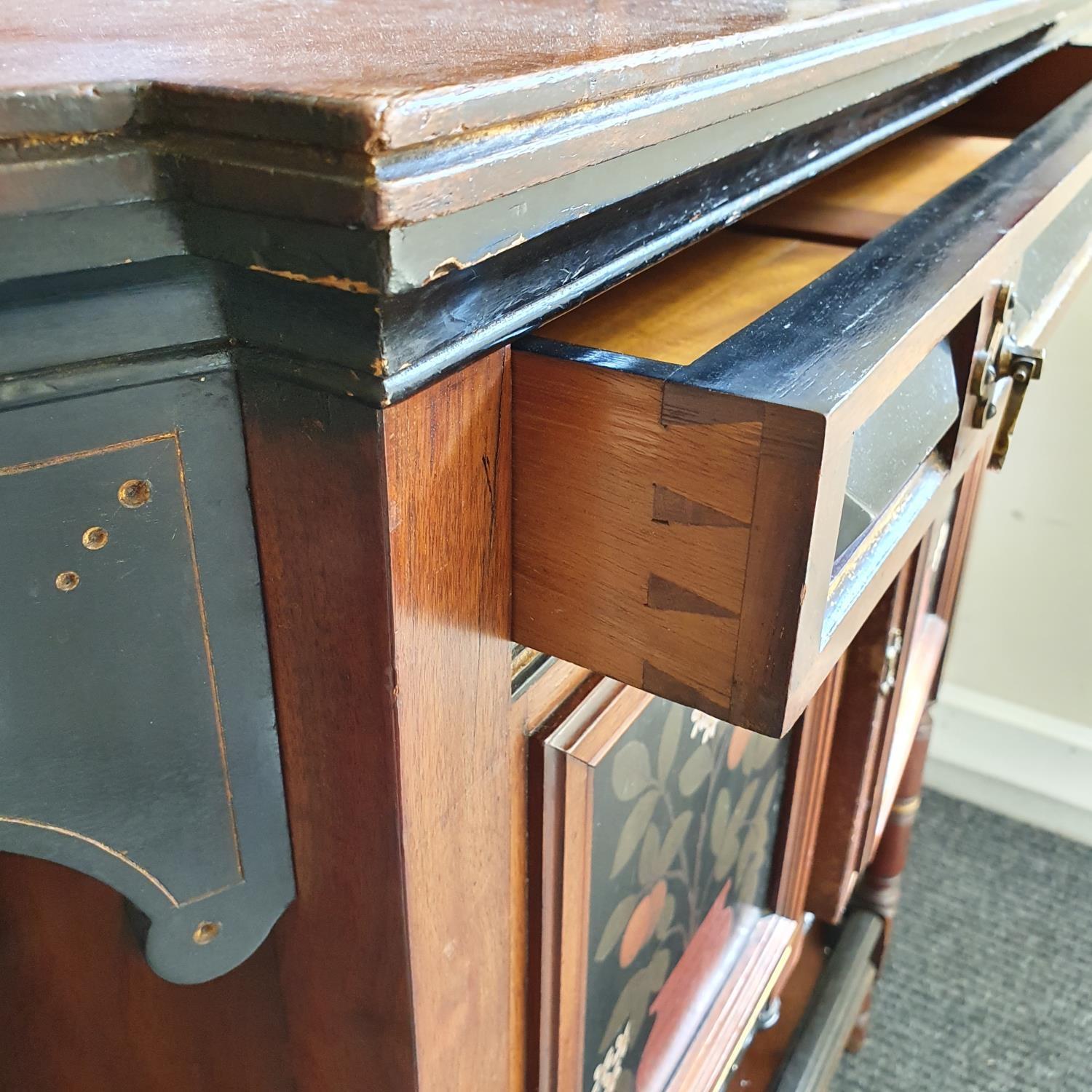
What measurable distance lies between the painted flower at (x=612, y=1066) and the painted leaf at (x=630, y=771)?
0.18m

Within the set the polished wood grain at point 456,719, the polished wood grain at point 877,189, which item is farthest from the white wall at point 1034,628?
the polished wood grain at point 456,719

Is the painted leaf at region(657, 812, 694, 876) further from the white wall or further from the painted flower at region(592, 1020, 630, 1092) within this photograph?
the white wall

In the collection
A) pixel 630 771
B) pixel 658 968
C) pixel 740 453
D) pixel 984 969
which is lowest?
pixel 984 969

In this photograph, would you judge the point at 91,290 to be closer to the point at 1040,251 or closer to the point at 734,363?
the point at 734,363

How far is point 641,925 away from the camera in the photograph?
1.94ft

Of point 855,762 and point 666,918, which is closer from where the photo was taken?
point 666,918

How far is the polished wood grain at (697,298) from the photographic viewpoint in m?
0.39

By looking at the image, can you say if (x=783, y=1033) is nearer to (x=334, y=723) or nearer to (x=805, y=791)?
(x=805, y=791)

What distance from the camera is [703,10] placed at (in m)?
0.41

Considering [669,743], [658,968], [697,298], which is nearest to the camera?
[697,298]

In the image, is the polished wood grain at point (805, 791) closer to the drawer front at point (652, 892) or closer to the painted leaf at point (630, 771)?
the drawer front at point (652, 892)

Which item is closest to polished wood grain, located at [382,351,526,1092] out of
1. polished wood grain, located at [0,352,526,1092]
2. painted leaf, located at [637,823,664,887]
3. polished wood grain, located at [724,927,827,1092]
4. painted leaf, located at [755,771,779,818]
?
polished wood grain, located at [0,352,526,1092]

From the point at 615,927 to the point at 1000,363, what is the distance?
1.14 ft

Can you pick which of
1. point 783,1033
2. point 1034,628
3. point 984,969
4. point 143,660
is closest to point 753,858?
point 783,1033
